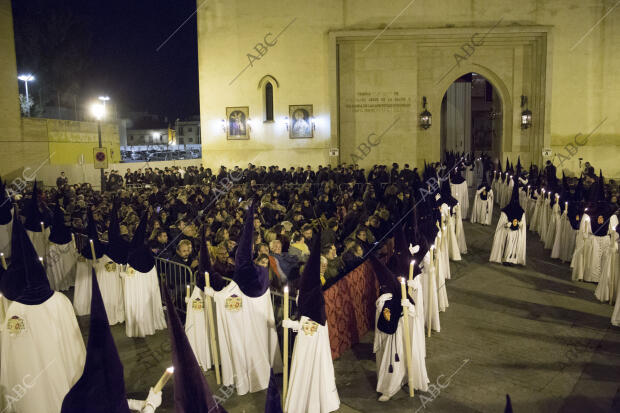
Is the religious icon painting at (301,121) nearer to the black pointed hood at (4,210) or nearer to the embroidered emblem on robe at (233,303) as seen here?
the black pointed hood at (4,210)

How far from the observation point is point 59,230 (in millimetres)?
11336

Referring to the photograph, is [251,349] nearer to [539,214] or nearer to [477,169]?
[539,214]

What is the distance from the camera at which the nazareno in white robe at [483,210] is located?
17.0m

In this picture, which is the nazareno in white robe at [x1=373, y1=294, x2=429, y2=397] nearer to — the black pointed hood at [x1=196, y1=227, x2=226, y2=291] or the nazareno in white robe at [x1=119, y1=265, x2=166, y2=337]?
the black pointed hood at [x1=196, y1=227, x2=226, y2=291]

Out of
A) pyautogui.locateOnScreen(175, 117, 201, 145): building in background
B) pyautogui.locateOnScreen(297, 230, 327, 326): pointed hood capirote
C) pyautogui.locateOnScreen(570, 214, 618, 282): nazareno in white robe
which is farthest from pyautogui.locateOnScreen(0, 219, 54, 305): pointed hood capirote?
pyautogui.locateOnScreen(175, 117, 201, 145): building in background

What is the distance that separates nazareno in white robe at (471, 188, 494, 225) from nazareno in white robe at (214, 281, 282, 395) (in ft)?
38.4

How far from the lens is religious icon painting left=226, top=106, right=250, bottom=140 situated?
25938mm

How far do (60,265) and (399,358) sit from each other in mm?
8783

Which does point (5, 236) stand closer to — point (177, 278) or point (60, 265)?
point (60, 265)

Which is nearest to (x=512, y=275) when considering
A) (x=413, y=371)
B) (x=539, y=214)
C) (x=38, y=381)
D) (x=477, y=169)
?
(x=539, y=214)

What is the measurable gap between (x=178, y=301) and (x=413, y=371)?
4.59m


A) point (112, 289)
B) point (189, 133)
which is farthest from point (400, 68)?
point (189, 133)

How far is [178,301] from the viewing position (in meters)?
9.34

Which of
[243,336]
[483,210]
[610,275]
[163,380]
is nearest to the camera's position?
[163,380]
